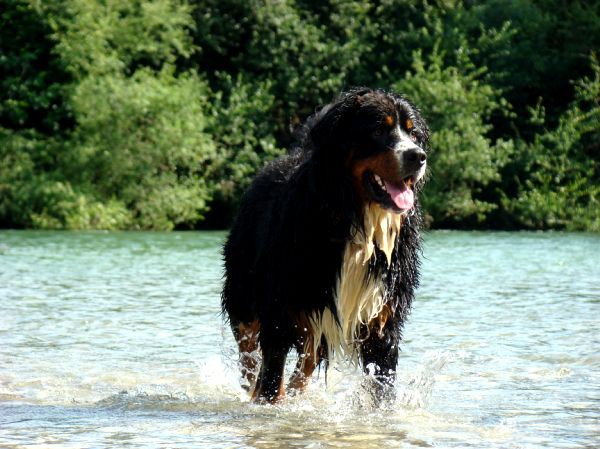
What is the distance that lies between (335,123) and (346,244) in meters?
0.66

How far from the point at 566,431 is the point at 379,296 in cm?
127

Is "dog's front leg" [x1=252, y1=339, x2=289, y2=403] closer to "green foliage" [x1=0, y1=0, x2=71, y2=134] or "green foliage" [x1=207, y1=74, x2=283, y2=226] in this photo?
"green foliage" [x1=207, y1=74, x2=283, y2=226]

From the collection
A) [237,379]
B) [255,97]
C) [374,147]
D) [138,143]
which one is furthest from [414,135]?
[255,97]

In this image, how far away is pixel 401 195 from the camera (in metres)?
5.86

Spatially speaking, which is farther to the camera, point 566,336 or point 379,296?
point 566,336

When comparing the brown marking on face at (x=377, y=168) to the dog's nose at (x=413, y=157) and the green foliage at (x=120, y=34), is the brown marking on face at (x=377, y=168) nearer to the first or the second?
the dog's nose at (x=413, y=157)

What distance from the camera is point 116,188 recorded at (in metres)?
28.7

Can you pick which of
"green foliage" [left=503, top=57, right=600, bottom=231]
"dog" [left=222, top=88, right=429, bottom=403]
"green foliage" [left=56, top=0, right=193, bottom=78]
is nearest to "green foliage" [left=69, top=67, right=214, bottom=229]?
"green foliage" [left=56, top=0, right=193, bottom=78]

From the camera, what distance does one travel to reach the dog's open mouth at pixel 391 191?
5.82 metres

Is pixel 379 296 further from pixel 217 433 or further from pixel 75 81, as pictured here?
pixel 75 81

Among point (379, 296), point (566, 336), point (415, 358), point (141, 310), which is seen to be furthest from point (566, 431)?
point (141, 310)

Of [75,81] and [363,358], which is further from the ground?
[75,81]

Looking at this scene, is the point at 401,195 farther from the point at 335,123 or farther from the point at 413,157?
the point at 335,123

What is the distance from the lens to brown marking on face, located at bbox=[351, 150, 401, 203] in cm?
584
